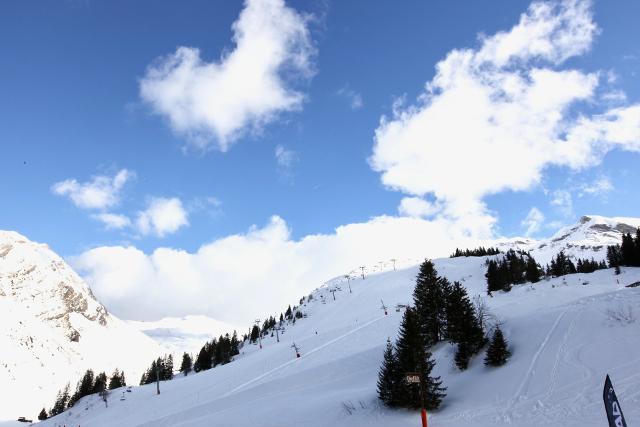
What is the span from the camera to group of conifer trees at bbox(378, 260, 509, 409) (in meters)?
22.5

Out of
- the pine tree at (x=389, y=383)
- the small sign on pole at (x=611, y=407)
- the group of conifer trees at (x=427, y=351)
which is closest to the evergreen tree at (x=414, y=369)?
the group of conifer trees at (x=427, y=351)

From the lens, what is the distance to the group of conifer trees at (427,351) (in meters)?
22.5

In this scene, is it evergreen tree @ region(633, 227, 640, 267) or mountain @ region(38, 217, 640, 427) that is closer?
mountain @ region(38, 217, 640, 427)

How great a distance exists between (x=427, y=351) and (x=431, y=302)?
1502 cm

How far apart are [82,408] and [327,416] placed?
89060 millimetres

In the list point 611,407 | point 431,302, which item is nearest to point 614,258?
point 431,302

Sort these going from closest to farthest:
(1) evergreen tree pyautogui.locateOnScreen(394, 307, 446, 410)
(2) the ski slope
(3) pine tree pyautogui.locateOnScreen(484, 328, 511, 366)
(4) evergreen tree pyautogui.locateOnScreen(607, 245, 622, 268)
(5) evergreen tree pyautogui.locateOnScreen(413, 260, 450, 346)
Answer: (2) the ski slope
(1) evergreen tree pyautogui.locateOnScreen(394, 307, 446, 410)
(3) pine tree pyautogui.locateOnScreen(484, 328, 511, 366)
(5) evergreen tree pyautogui.locateOnScreen(413, 260, 450, 346)
(4) evergreen tree pyautogui.locateOnScreen(607, 245, 622, 268)

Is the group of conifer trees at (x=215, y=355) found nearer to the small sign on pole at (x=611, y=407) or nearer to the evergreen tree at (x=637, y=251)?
the evergreen tree at (x=637, y=251)

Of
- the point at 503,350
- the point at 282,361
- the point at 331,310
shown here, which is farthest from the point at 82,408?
the point at 503,350

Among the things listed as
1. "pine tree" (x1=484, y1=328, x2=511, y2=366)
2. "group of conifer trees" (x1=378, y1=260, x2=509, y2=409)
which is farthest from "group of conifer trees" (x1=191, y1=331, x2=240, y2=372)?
"pine tree" (x1=484, y1=328, x2=511, y2=366)

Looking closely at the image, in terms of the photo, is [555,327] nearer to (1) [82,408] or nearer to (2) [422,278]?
(2) [422,278]

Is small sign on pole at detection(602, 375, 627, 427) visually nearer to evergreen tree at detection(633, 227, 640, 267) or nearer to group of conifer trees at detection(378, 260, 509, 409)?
group of conifer trees at detection(378, 260, 509, 409)

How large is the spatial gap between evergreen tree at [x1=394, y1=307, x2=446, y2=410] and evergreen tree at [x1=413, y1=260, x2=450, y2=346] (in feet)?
48.5

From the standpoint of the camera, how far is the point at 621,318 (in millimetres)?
24344
